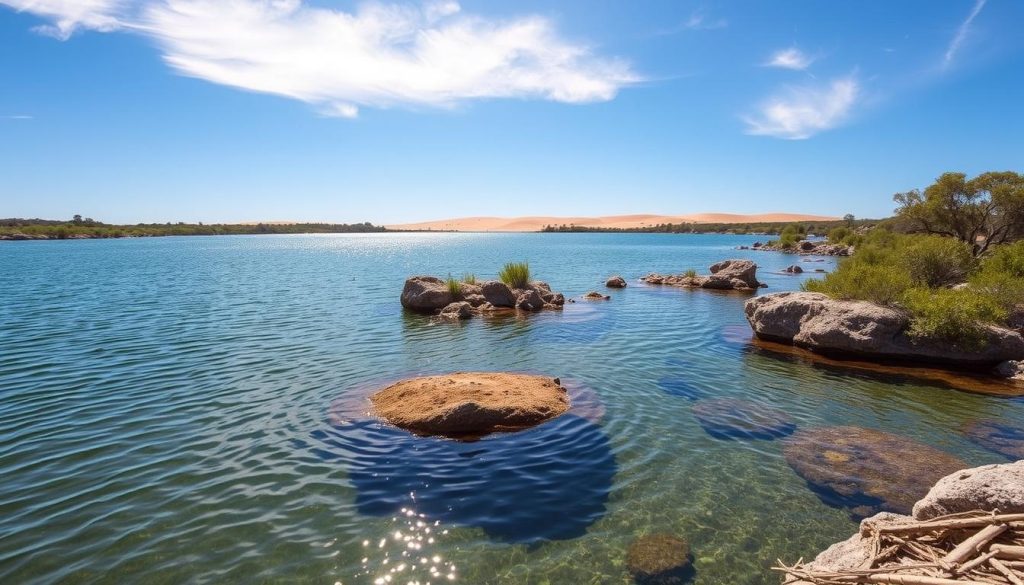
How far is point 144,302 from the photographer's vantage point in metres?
27.0

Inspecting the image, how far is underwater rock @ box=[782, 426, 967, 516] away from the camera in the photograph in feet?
26.2

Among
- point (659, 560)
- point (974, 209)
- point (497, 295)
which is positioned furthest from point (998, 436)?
point (974, 209)

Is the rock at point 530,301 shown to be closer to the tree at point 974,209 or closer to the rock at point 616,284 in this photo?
the rock at point 616,284

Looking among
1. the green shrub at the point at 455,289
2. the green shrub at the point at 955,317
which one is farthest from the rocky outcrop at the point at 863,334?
the green shrub at the point at 455,289

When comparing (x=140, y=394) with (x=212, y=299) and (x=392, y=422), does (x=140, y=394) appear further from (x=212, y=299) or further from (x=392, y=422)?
(x=212, y=299)

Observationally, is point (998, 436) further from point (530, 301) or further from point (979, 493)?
point (530, 301)

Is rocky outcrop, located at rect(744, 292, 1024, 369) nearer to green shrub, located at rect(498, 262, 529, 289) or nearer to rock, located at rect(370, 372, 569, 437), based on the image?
rock, located at rect(370, 372, 569, 437)

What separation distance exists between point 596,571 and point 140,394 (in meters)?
12.1

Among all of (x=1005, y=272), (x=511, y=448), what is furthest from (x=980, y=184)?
(x=511, y=448)

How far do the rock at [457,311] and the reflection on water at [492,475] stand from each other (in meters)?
14.2

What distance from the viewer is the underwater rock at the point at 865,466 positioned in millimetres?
7992

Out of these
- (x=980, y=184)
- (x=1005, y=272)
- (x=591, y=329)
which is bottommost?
(x=591, y=329)

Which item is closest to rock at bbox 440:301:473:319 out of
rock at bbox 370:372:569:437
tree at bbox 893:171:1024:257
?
rock at bbox 370:372:569:437

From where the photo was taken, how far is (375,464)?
8984 mm
